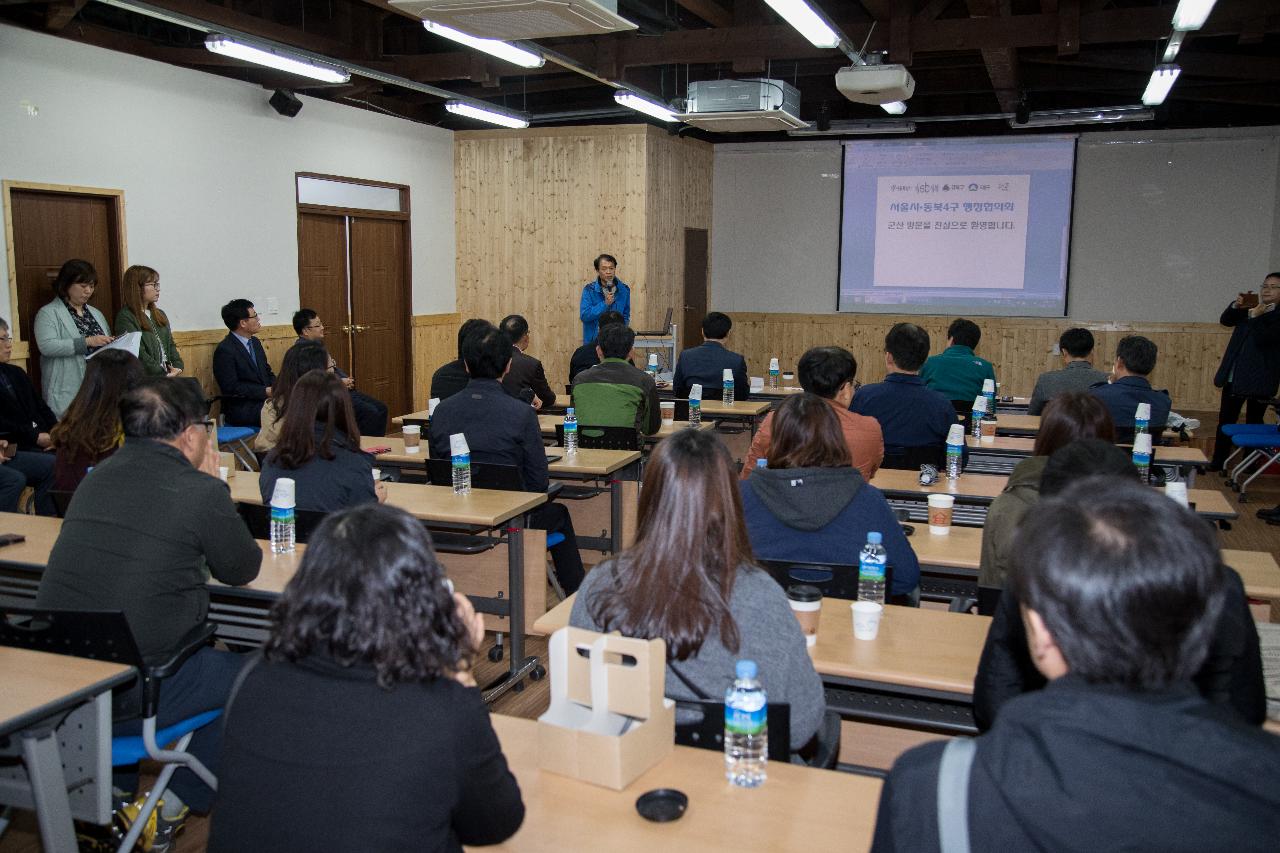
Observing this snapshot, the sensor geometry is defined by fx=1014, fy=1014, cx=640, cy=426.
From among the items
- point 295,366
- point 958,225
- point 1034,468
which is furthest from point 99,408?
point 958,225

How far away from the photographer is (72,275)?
22.3 ft

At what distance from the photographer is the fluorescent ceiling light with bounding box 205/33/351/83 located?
660 cm

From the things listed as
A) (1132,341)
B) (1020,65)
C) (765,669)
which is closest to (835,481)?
(765,669)

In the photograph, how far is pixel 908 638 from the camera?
2672mm

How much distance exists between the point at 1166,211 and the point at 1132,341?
6840mm

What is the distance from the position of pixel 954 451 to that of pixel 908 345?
72 cm

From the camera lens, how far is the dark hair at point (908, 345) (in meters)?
5.27

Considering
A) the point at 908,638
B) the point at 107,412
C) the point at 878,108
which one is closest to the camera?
the point at 908,638

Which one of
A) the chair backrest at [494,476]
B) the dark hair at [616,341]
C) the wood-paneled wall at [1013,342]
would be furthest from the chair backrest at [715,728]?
the wood-paneled wall at [1013,342]

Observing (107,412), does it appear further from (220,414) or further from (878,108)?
(878,108)

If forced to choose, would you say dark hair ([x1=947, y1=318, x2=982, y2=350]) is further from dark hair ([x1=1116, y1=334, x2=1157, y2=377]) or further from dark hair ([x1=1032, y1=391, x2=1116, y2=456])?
dark hair ([x1=1032, y1=391, x2=1116, y2=456])

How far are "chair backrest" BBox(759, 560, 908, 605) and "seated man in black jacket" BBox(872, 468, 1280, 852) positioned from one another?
66.2 inches

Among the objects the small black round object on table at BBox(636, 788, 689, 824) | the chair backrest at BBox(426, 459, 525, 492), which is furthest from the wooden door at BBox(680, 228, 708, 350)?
the small black round object on table at BBox(636, 788, 689, 824)

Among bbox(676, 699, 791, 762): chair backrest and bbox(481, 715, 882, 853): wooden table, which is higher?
bbox(676, 699, 791, 762): chair backrest
